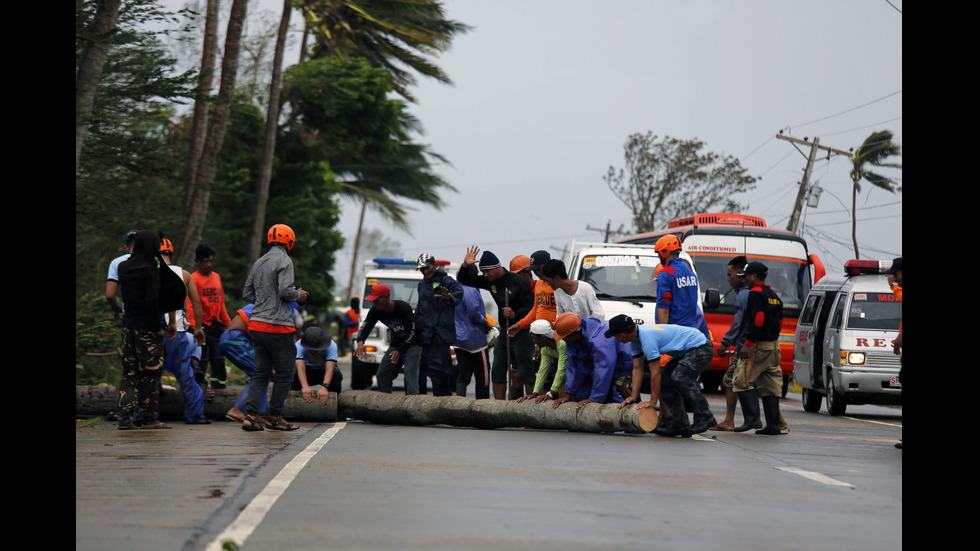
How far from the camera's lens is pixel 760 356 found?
13.2m

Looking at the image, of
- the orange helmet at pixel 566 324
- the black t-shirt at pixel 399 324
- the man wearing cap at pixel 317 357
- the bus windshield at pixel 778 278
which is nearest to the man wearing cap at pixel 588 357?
the orange helmet at pixel 566 324

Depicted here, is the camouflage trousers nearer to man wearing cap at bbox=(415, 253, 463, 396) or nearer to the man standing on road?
man wearing cap at bbox=(415, 253, 463, 396)

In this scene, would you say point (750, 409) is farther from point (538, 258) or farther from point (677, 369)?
point (538, 258)

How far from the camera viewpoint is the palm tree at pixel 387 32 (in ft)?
123

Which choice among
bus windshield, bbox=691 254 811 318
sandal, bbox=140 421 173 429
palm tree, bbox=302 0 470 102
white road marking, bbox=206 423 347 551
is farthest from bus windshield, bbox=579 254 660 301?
palm tree, bbox=302 0 470 102

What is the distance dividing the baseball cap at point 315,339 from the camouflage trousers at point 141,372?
1.50 m

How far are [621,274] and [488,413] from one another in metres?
6.88

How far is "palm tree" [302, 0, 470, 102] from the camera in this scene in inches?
1470

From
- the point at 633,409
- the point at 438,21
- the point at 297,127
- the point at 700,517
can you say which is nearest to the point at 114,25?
the point at 633,409

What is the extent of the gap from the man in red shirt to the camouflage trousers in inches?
91.8

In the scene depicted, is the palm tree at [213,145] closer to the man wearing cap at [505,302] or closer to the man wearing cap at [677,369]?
the man wearing cap at [505,302]

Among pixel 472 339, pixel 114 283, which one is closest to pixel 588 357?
pixel 472 339

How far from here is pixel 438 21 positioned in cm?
3953
